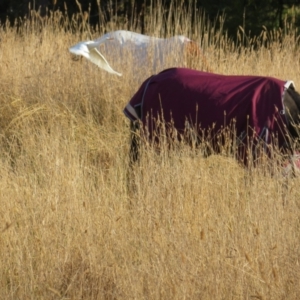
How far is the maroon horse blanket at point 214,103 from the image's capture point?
5133 mm

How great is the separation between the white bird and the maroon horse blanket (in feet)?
7.62

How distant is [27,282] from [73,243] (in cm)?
39

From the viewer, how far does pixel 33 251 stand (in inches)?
168

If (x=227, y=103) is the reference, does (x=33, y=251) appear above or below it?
below

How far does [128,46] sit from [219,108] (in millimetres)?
3358

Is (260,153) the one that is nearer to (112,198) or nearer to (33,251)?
(112,198)

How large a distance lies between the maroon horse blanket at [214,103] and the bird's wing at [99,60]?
2309 mm

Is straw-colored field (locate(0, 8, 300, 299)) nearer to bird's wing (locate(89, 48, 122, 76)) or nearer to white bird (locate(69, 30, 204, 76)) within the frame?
bird's wing (locate(89, 48, 122, 76))

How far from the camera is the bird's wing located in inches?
Result: 319

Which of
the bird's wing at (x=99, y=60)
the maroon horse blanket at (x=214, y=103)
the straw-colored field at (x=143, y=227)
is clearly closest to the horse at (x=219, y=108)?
the maroon horse blanket at (x=214, y=103)

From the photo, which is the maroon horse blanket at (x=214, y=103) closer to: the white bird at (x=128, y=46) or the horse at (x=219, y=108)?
the horse at (x=219, y=108)

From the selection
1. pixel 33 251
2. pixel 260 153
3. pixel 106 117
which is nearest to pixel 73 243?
pixel 33 251

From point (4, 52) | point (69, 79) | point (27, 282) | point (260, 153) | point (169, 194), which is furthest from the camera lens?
point (4, 52)

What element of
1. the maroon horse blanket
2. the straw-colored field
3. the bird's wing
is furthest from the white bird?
the maroon horse blanket
